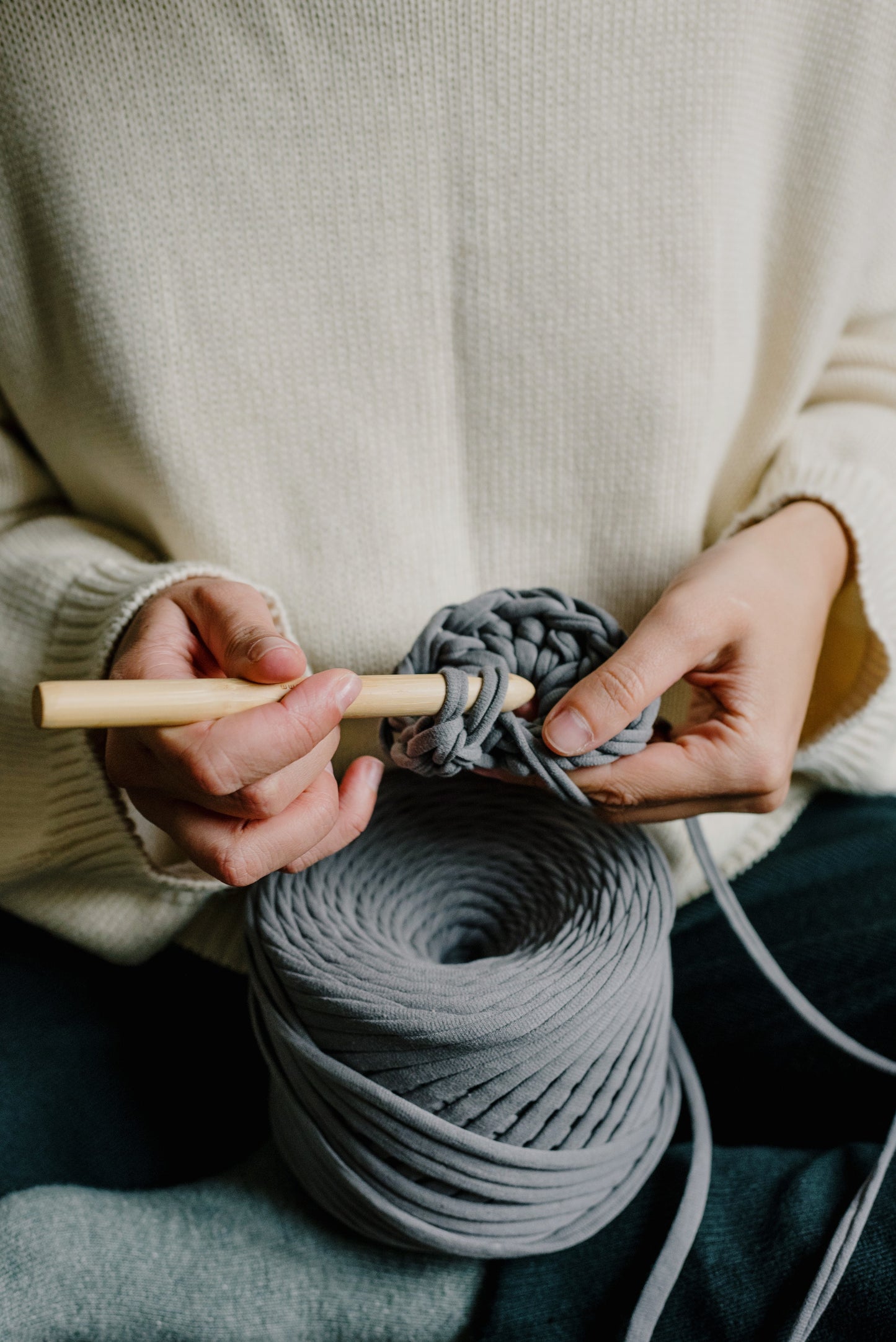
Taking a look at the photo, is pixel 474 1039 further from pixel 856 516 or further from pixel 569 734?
pixel 856 516

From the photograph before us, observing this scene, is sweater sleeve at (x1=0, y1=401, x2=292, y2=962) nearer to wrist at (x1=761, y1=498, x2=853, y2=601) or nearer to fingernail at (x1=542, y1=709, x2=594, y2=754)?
fingernail at (x1=542, y1=709, x2=594, y2=754)

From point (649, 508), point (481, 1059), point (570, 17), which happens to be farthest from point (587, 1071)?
point (570, 17)

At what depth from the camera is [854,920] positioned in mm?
720

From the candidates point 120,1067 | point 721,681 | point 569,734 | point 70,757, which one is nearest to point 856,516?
point 721,681

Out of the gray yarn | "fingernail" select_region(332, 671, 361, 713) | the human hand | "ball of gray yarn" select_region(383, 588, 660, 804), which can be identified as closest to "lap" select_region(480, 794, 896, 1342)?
the gray yarn

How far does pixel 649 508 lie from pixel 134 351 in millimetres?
406

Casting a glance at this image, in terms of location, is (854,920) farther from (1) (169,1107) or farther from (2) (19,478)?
(2) (19,478)

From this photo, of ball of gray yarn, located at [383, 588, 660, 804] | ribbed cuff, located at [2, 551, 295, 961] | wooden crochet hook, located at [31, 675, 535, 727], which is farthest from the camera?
ribbed cuff, located at [2, 551, 295, 961]

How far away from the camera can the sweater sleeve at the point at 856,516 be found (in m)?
0.66

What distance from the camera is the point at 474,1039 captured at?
503mm

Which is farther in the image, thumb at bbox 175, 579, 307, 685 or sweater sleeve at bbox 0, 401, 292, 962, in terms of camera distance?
sweater sleeve at bbox 0, 401, 292, 962

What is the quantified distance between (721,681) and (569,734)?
0.14 metres

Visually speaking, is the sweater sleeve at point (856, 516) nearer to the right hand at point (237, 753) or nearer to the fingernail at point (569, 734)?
the fingernail at point (569, 734)

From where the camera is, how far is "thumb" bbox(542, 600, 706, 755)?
52 centimetres
